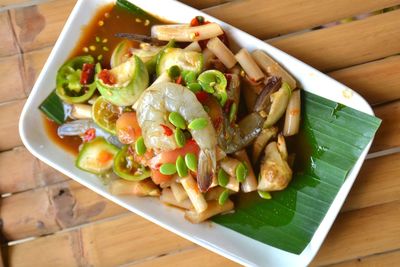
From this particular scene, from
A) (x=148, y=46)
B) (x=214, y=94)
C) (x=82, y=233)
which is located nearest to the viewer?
(x=214, y=94)

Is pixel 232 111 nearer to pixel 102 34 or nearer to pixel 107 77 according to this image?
pixel 107 77

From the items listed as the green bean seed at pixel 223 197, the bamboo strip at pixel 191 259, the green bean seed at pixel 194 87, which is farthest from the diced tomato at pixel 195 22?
the bamboo strip at pixel 191 259

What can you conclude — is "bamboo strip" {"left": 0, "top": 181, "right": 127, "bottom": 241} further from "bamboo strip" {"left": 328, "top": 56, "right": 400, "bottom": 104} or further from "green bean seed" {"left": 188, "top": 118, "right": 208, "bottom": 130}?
"bamboo strip" {"left": 328, "top": 56, "right": 400, "bottom": 104}

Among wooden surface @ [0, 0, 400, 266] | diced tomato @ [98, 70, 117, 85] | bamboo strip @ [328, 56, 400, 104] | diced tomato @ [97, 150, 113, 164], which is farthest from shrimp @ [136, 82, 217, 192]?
bamboo strip @ [328, 56, 400, 104]

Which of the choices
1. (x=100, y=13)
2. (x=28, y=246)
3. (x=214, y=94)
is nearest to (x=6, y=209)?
(x=28, y=246)

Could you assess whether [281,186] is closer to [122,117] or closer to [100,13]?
[122,117]
